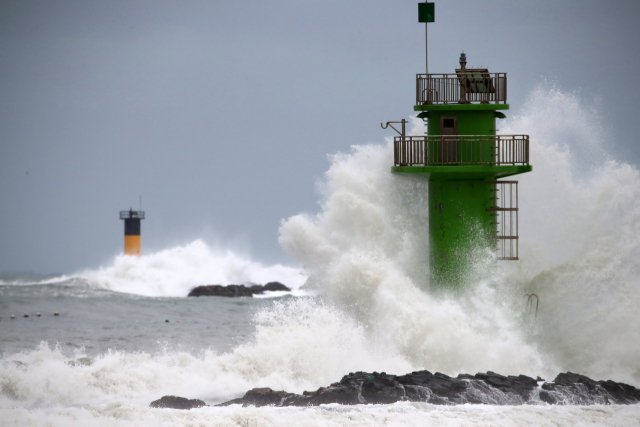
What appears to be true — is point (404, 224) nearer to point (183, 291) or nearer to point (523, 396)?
point (523, 396)

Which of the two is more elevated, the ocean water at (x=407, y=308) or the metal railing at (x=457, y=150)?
the metal railing at (x=457, y=150)

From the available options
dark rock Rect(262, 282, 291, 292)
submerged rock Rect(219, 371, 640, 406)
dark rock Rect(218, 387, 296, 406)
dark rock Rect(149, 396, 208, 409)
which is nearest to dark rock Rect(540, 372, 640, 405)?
submerged rock Rect(219, 371, 640, 406)

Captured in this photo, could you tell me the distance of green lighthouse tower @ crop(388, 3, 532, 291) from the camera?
12664 millimetres

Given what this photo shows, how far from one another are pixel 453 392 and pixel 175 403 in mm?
4245

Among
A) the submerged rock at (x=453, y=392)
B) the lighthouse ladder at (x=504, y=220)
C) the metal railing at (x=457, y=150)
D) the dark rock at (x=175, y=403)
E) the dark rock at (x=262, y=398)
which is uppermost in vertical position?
the metal railing at (x=457, y=150)

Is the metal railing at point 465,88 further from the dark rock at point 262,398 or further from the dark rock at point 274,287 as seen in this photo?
the dark rock at point 274,287

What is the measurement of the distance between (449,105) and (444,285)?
3365 mm

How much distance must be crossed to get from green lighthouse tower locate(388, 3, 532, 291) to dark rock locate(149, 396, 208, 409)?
4970 mm

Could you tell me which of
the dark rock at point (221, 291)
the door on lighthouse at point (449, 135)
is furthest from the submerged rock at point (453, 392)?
the dark rock at point (221, 291)

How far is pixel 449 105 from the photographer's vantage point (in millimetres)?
12656

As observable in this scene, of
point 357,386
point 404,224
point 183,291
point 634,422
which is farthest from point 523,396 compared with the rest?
point 183,291

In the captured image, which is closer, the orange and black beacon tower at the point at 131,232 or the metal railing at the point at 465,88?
the metal railing at the point at 465,88

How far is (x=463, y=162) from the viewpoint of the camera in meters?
12.7

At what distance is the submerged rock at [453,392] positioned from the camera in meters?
10.1
